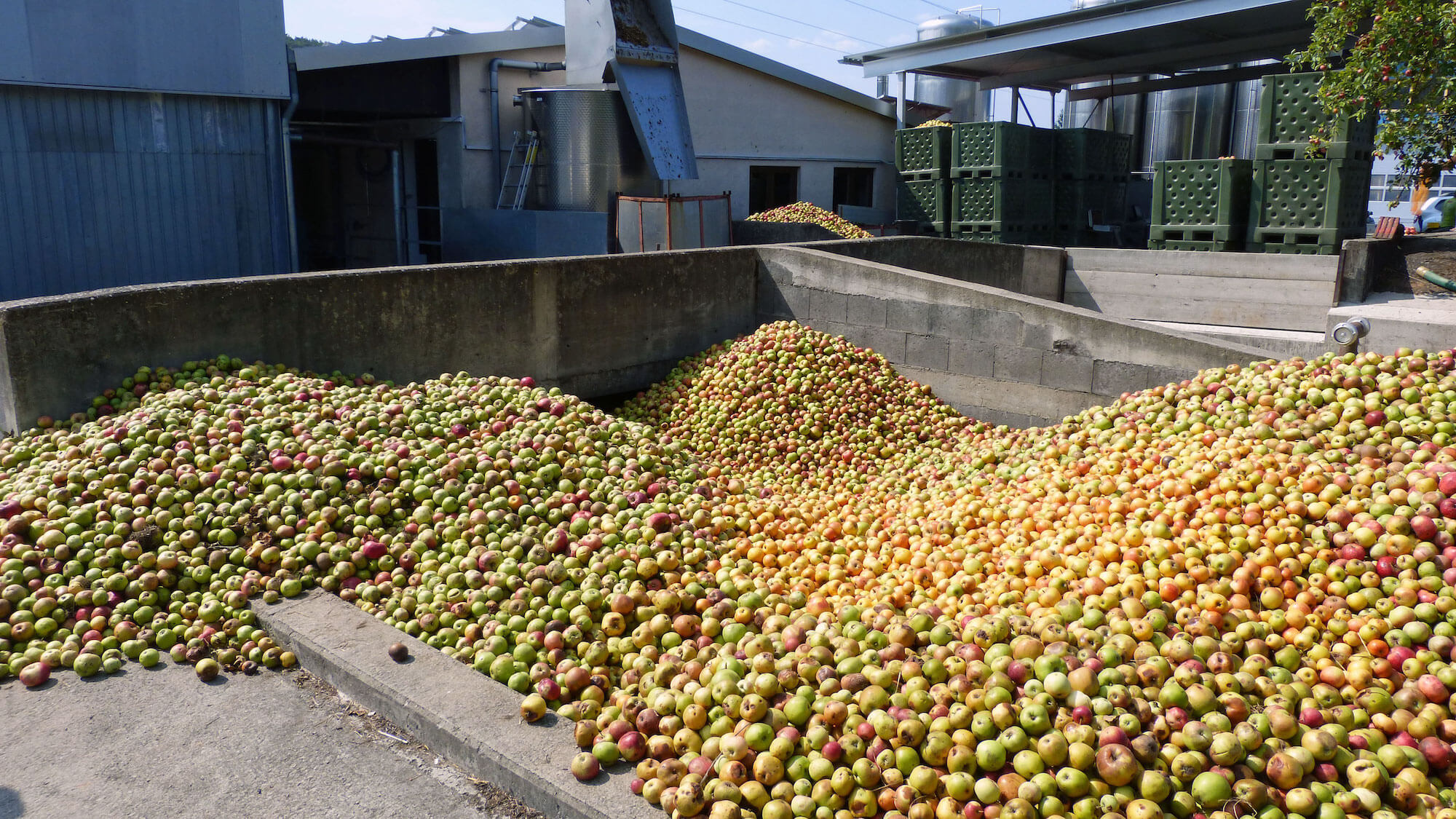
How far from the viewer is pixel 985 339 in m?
8.23

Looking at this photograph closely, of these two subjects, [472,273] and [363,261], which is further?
[363,261]

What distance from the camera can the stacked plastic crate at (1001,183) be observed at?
1523cm

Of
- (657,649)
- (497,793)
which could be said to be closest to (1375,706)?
(657,649)

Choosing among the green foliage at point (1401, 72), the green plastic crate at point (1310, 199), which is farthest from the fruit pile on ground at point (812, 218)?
the green foliage at point (1401, 72)

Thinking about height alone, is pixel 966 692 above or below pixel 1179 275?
below

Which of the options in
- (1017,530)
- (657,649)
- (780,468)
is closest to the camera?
(657,649)

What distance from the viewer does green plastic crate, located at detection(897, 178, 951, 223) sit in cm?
1628

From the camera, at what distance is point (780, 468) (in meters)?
7.62

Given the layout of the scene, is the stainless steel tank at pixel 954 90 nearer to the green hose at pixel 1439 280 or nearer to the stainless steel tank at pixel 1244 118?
the stainless steel tank at pixel 1244 118

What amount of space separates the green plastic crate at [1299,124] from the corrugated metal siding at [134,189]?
43.8ft

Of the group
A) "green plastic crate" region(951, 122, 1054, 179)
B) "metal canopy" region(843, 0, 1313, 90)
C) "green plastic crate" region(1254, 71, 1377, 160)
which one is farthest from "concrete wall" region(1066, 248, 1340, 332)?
"metal canopy" region(843, 0, 1313, 90)

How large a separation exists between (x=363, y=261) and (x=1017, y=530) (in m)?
18.0

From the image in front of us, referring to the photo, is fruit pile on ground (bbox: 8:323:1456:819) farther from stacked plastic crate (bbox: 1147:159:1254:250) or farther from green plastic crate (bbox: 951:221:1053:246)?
green plastic crate (bbox: 951:221:1053:246)

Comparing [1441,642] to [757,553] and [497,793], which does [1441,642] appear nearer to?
[757,553]
